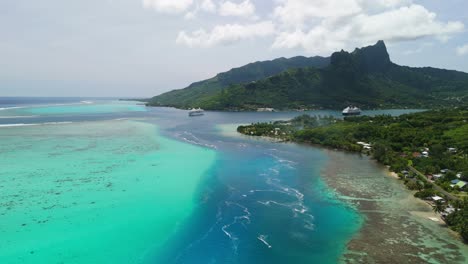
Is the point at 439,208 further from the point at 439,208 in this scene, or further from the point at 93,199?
the point at 93,199

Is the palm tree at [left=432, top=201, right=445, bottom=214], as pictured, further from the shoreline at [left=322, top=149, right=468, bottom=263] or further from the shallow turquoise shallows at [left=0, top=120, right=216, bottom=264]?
the shallow turquoise shallows at [left=0, top=120, right=216, bottom=264]

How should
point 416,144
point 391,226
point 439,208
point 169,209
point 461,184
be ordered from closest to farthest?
point 391,226
point 439,208
point 169,209
point 461,184
point 416,144

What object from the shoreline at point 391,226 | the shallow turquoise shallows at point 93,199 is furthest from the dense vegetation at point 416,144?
the shallow turquoise shallows at point 93,199

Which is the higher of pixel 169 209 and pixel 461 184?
pixel 461 184

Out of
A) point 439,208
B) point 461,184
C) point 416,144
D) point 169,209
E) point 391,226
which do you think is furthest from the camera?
point 416,144

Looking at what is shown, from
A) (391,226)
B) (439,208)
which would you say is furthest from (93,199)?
(439,208)

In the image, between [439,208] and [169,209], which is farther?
[169,209]

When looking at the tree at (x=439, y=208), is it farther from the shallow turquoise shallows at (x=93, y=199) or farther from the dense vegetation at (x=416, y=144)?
the shallow turquoise shallows at (x=93, y=199)

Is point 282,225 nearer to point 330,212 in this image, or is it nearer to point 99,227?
point 330,212
